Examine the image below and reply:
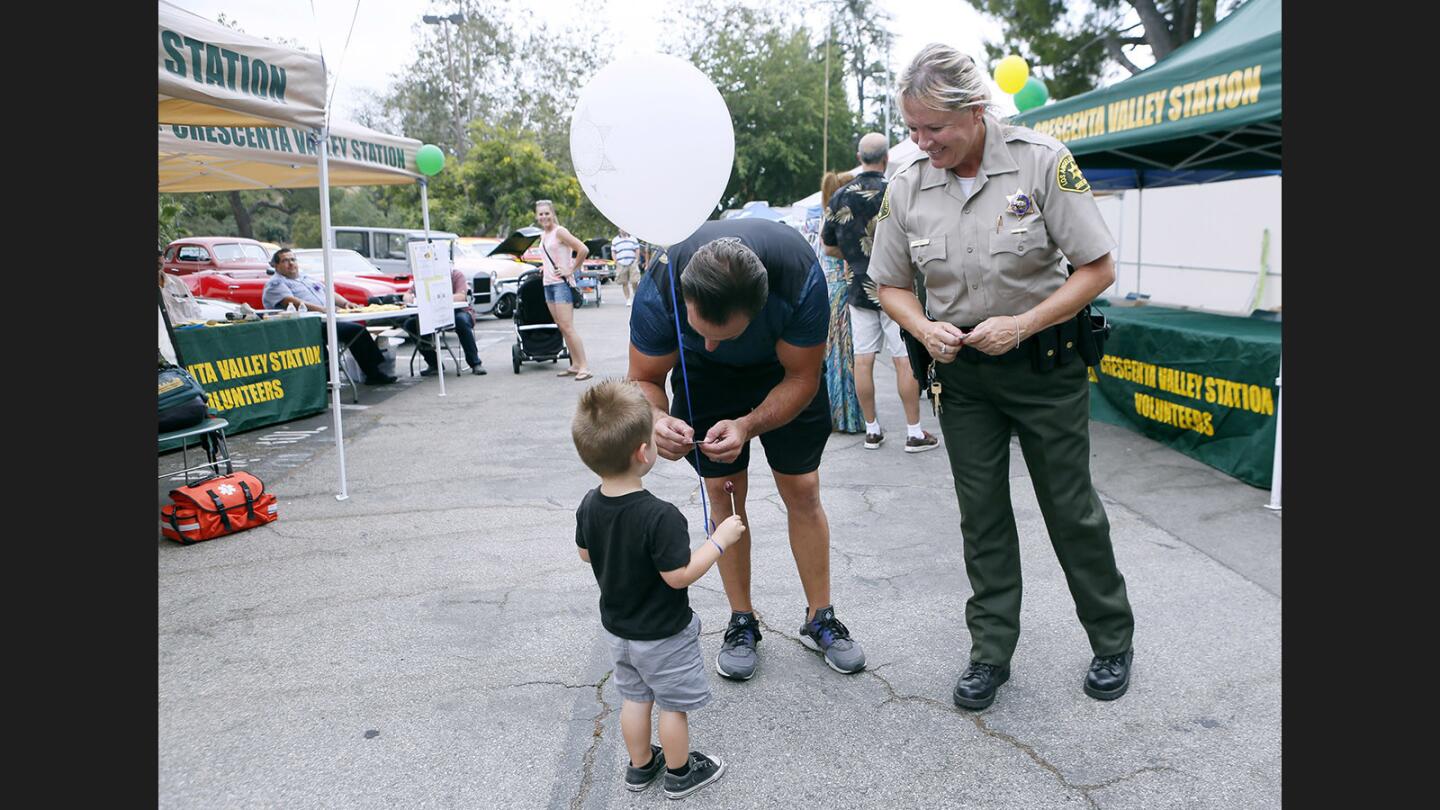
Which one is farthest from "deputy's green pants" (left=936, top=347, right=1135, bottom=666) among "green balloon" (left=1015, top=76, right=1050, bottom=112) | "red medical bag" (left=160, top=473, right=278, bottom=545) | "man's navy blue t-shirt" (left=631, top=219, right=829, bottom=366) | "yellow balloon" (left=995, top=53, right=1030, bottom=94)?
"green balloon" (left=1015, top=76, right=1050, bottom=112)

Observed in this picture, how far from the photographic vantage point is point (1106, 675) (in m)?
2.86

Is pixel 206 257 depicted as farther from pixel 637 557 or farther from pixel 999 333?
pixel 999 333

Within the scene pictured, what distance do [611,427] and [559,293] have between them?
24.7 feet

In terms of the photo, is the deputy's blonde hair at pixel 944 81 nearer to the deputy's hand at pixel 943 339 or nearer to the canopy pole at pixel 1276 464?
the deputy's hand at pixel 943 339

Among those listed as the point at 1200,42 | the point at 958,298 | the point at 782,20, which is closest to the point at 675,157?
the point at 958,298

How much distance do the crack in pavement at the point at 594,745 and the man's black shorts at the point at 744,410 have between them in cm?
78

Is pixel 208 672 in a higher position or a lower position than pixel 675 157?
lower

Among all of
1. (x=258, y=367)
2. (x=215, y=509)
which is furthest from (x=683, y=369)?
(x=258, y=367)

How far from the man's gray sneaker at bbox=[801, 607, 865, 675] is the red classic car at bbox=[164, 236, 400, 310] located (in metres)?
13.4

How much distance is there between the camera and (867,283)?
6117 mm

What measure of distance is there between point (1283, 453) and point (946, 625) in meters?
2.18

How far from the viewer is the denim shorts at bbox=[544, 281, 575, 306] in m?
9.55

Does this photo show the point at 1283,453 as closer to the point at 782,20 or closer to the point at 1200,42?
the point at 1200,42

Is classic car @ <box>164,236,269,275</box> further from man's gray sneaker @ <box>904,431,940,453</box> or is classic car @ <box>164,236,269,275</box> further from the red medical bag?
man's gray sneaker @ <box>904,431,940,453</box>
